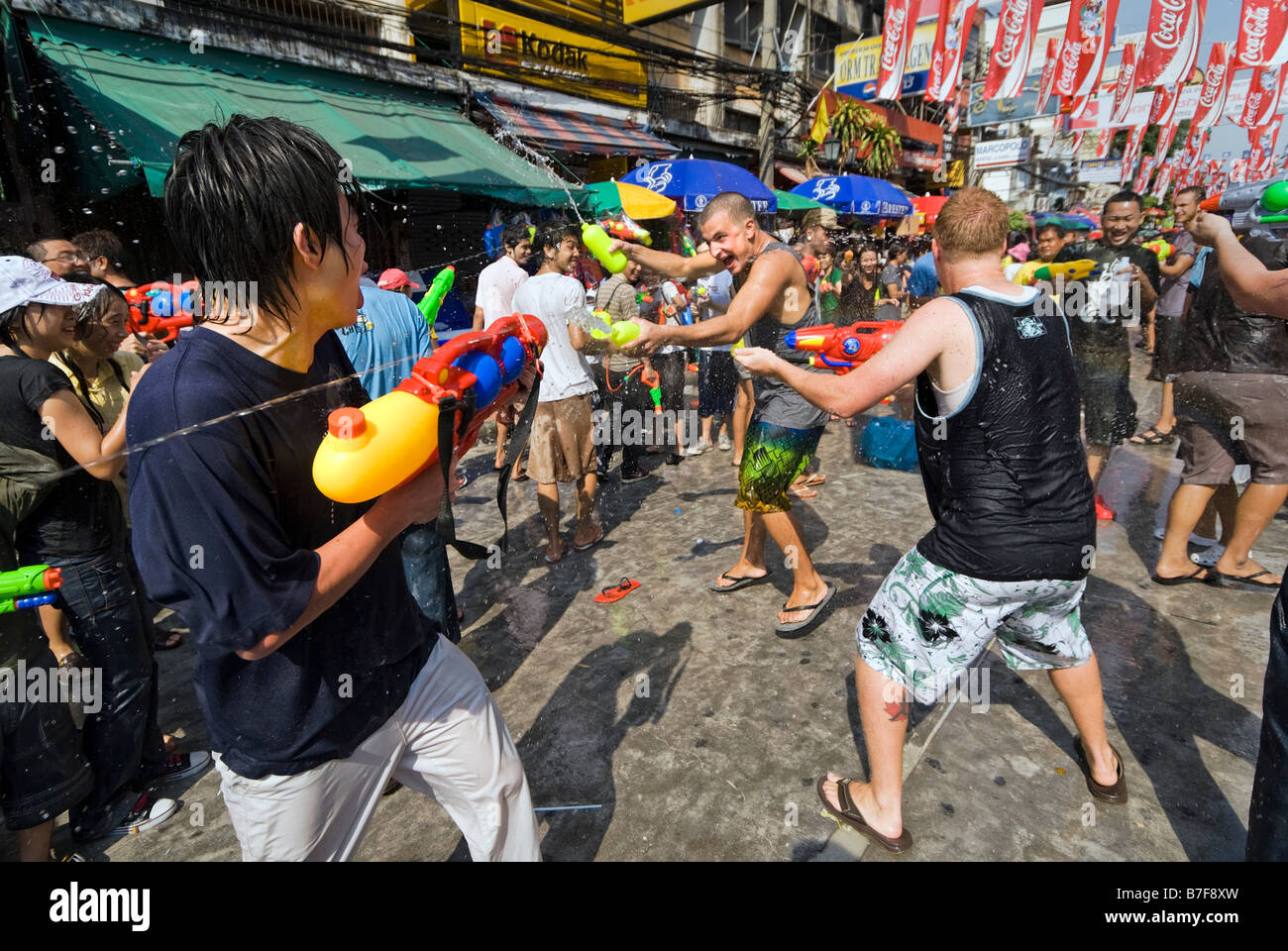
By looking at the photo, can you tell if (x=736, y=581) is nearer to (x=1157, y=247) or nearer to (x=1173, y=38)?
(x=1157, y=247)

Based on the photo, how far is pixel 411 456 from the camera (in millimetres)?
1194

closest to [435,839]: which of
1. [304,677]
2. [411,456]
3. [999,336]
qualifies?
[304,677]

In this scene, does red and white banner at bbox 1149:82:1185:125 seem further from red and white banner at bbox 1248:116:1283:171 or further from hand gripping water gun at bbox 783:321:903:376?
hand gripping water gun at bbox 783:321:903:376

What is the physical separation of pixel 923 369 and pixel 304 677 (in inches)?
71.3

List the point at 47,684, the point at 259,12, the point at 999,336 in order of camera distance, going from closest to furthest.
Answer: the point at 999,336
the point at 47,684
the point at 259,12

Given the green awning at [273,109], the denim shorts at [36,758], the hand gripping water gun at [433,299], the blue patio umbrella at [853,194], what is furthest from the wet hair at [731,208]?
the blue patio umbrella at [853,194]

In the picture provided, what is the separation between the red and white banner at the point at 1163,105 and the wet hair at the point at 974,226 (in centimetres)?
1734

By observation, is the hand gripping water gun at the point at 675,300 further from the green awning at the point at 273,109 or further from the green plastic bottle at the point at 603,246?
the green awning at the point at 273,109

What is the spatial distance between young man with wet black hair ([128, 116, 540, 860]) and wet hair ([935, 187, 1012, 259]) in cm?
173

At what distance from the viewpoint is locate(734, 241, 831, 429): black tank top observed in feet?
11.3

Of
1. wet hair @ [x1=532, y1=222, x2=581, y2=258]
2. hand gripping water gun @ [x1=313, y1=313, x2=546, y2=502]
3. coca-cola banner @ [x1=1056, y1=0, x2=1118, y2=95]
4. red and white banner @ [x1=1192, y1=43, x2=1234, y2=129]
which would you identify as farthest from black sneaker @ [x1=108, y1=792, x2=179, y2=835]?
red and white banner @ [x1=1192, y1=43, x2=1234, y2=129]

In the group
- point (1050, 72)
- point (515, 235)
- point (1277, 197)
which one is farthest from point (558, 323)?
point (1050, 72)

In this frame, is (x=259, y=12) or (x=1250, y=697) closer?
(x=1250, y=697)

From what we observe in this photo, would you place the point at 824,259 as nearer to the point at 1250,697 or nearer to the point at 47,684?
the point at 1250,697
